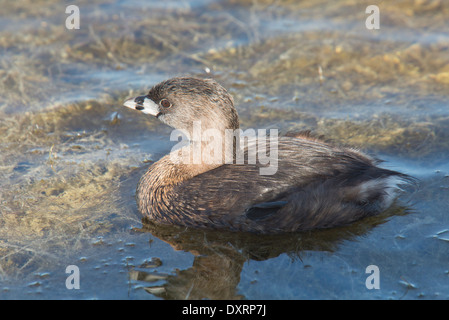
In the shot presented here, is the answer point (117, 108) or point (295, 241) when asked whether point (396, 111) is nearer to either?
point (295, 241)

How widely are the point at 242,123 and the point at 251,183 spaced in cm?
206

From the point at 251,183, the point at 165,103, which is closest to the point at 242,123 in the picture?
the point at 165,103

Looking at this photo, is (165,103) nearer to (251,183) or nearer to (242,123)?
(251,183)

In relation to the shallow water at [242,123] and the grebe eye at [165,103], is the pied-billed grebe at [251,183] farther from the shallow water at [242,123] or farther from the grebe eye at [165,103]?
the shallow water at [242,123]

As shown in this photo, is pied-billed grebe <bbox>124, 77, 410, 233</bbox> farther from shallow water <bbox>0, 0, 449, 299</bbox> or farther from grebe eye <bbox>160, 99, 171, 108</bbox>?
shallow water <bbox>0, 0, 449, 299</bbox>

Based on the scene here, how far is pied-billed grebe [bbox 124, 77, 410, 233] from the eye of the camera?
5.09m

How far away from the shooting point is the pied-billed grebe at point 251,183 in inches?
200

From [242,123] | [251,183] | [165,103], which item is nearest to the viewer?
[251,183]

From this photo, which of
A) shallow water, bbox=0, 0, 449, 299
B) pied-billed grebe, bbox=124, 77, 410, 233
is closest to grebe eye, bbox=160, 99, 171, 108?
pied-billed grebe, bbox=124, 77, 410, 233

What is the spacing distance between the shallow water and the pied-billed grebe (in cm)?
16

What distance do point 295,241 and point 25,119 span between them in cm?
391

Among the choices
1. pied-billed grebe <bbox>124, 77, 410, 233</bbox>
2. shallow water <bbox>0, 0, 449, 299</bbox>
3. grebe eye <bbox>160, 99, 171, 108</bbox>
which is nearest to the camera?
shallow water <bbox>0, 0, 449, 299</bbox>

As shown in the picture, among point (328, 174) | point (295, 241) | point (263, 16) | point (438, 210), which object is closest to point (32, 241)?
point (295, 241)

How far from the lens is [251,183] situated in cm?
511
